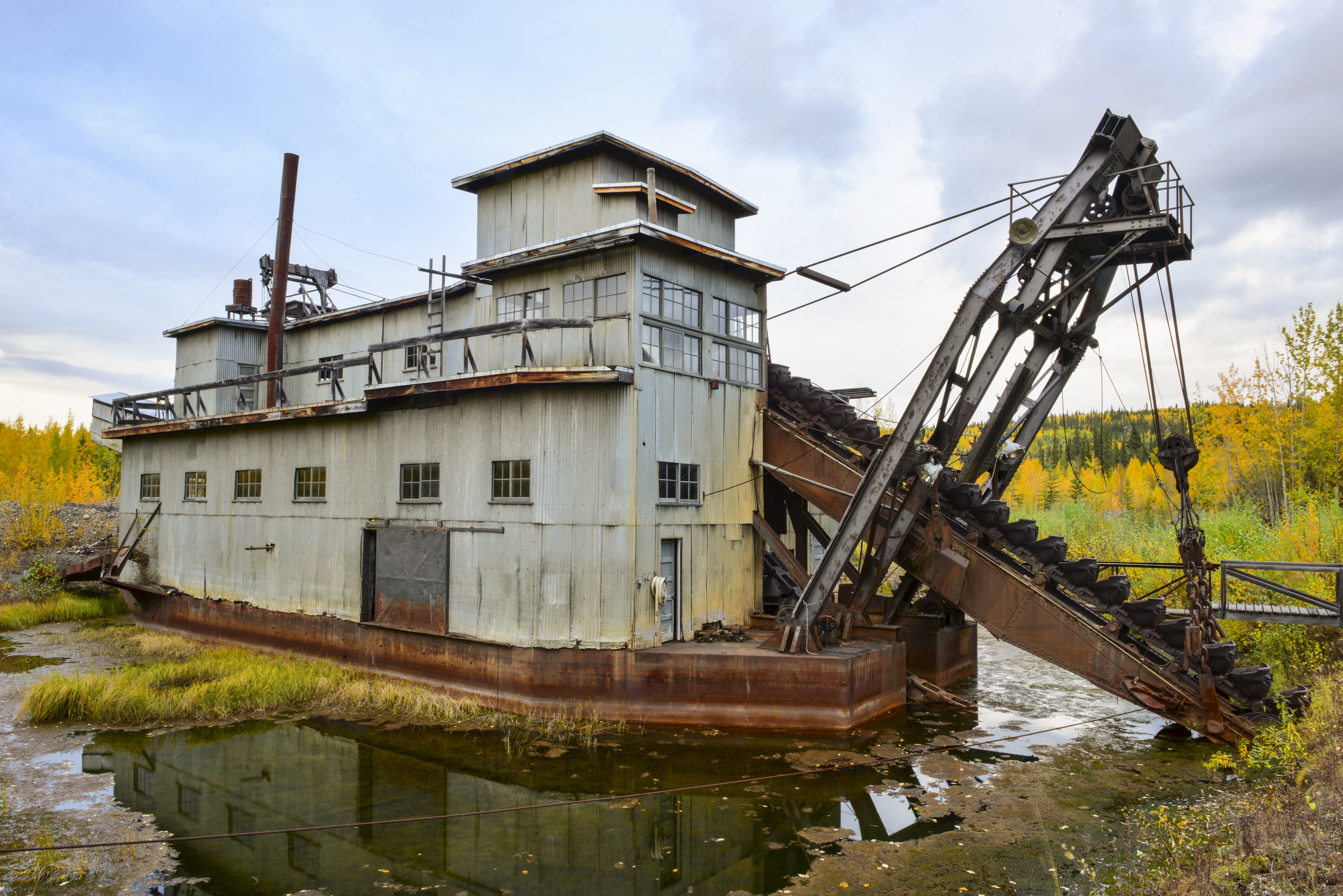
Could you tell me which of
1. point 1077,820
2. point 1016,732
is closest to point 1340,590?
point 1016,732

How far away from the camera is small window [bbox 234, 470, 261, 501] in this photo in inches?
774

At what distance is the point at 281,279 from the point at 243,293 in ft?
16.4

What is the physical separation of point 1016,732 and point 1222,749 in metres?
2.71

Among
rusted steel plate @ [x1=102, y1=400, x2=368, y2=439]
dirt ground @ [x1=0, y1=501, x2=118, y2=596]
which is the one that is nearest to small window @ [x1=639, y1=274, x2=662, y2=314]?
rusted steel plate @ [x1=102, y1=400, x2=368, y2=439]

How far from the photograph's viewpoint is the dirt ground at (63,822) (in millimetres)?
7902

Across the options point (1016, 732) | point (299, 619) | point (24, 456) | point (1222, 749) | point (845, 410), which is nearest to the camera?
point (1222, 749)

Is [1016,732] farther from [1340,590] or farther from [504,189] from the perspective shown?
[504,189]

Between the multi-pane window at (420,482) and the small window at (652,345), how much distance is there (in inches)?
185

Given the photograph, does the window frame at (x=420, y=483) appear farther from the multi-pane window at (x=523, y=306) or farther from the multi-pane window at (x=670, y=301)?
the multi-pane window at (x=670, y=301)

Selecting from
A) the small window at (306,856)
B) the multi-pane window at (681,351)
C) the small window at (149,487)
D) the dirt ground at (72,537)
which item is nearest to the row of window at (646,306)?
the multi-pane window at (681,351)

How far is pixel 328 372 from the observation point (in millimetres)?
21969

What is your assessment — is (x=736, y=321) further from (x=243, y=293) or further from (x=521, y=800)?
(x=243, y=293)

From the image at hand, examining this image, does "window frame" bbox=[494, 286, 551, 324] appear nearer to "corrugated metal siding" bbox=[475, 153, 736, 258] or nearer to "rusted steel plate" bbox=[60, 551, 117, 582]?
"corrugated metal siding" bbox=[475, 153, 736, 258]

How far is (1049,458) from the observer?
84438 millimetres
